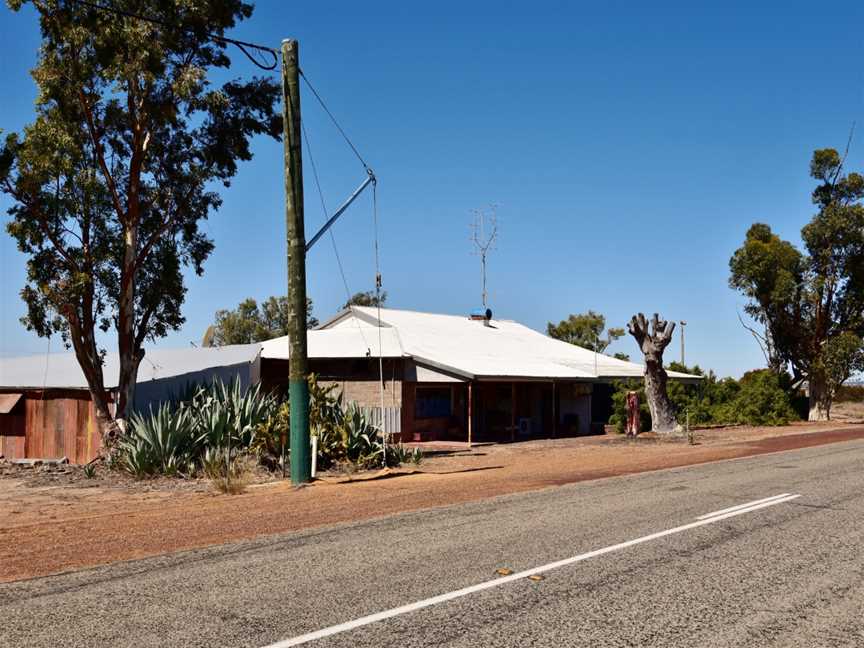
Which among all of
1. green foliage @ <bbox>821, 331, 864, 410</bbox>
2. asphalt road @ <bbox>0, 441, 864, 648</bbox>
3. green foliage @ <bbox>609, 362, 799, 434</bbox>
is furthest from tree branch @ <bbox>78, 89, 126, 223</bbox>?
green foliage @ <bbox>821, 331, 864, 410</bbox>

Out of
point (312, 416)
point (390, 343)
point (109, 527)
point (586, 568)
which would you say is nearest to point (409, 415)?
point (390, 343)

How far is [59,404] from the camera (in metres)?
22.6

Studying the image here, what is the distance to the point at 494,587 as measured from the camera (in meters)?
6.74

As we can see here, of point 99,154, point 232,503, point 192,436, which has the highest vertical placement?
point 99,154

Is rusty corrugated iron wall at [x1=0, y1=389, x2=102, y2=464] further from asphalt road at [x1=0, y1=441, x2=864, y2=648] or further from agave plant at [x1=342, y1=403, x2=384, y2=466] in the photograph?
asphalt road at [x1=0, y1=441, x2=864, y2=648]

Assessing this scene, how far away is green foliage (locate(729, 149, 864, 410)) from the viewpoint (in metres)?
38.9

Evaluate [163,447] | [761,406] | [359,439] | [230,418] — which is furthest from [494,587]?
[761,406]

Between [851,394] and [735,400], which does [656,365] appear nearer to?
[735,400]

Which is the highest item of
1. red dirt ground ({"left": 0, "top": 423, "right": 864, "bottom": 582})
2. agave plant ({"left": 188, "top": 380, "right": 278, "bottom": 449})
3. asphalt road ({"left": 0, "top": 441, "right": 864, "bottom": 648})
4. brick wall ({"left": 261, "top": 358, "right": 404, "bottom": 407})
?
brick wall ({"left": 261, "top": 358, "right": 404, "bottom": 407})

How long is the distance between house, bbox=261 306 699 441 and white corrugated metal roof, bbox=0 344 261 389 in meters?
2.59

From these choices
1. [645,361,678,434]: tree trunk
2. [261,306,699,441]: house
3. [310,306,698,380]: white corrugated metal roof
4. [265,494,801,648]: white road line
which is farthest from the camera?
[645,361,678,434]: tree trunk

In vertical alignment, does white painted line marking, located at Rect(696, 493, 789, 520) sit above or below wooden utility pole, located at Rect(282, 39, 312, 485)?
below

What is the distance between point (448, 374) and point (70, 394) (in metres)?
11.7

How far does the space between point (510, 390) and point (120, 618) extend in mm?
27396
